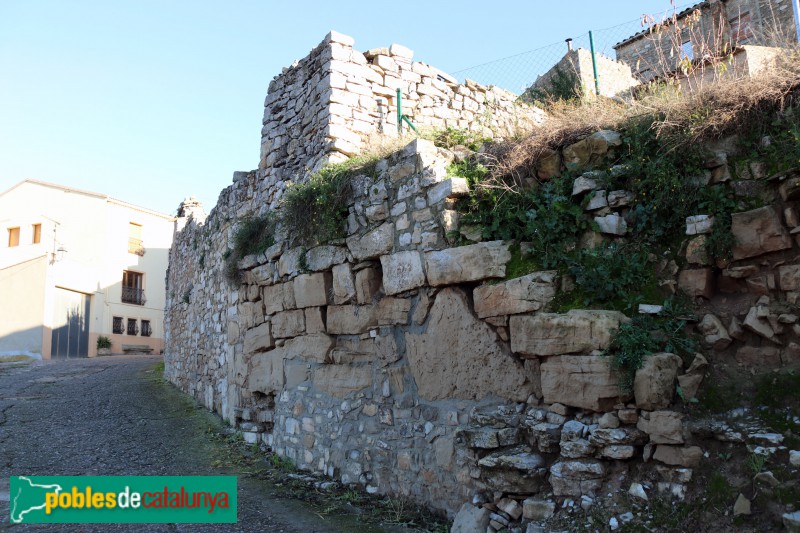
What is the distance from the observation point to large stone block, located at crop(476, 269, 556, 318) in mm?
3775

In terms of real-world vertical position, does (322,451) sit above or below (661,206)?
below

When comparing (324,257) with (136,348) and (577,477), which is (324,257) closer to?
(577,477)

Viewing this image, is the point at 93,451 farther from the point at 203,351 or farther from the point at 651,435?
the point at 651,435

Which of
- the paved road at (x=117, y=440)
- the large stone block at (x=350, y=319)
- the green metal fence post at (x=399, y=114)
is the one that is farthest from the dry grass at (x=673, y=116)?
the paved road at (x=117, y=440)

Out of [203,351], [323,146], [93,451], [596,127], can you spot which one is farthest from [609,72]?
[93,451]

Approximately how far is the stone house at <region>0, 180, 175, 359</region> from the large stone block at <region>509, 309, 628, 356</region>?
18.3 metres

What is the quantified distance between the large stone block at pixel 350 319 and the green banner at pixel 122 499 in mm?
1587

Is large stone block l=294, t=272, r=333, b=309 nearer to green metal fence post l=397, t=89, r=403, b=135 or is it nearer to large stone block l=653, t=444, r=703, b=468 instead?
green metal fence post l=397, t=89, r=403, b=135

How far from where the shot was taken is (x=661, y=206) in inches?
141

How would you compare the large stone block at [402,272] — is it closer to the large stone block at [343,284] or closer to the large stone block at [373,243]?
the large stone block at [373,243]

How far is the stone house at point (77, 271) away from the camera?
18594 mm

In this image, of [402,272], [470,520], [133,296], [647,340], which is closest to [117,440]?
[402,272]

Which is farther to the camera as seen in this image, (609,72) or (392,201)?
(609,72)

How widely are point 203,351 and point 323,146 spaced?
433cm
